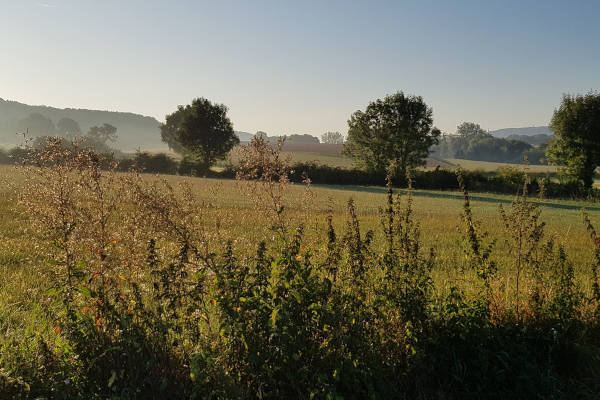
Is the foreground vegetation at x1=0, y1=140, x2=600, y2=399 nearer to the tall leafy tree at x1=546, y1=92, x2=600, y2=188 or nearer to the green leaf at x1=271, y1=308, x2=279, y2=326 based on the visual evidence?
the green leaf at x1=271, y1=308, x2=279, y2=326

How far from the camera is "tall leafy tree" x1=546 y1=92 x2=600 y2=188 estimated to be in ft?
153

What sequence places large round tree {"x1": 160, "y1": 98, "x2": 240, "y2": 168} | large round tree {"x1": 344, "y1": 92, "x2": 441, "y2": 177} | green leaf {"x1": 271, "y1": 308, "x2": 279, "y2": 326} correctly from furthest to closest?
large round tree {"x1": 160, "y1": 98, "x2": 240, "y2": 168} < large round tree {"x1": 344, "y1": 92, "x2": 441, "y2": 177} < green leaf {"x1": 271, "y1": 308, "x2": 279, "y2": 326}

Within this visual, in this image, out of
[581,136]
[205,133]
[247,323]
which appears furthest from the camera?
[205,133]

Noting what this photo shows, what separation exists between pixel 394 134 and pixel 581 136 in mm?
23956

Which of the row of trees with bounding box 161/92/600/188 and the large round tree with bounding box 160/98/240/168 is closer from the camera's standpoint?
the row of trees with bounding box 161/92/600/188

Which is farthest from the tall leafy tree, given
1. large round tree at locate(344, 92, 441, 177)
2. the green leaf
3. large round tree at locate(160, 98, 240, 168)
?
the green leaf

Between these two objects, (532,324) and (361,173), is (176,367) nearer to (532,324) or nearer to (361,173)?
(532,324)

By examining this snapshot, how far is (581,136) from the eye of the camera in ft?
155

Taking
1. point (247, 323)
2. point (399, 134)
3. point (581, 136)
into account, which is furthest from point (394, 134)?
point (247, 323)

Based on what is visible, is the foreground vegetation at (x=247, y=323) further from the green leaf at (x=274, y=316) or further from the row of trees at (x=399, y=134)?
the row of trees at (x=399, y=134)

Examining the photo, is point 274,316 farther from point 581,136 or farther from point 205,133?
point 205,133

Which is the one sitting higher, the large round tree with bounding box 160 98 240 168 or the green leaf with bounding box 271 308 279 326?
the large round tree with bounding box 160 98 240 168

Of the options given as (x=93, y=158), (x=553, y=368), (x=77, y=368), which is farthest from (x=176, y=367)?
(x=553, y=368)

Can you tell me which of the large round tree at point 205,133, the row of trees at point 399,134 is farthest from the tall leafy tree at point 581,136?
the large round tree at point 205,133
